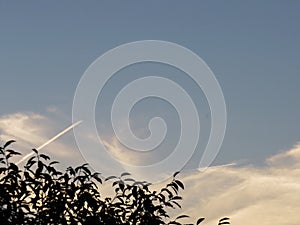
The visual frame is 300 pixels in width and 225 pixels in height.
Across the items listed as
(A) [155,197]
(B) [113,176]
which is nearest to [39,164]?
(B) [113,176]

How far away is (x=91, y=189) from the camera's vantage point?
13312 millimetres

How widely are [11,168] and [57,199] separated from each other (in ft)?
3.64

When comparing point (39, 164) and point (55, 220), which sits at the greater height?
point (39, 164)

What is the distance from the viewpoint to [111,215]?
1330 cm

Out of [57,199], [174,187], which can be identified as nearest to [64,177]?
[57,199]

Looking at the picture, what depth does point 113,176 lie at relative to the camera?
13.7 m

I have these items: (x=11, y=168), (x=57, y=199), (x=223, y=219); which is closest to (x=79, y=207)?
(x=57, y=199)

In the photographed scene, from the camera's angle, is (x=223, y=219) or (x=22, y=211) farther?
(x=223, y=219)

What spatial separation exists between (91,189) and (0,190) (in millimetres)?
1849

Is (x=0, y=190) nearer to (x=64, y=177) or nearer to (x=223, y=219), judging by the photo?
(x=64, y=177)

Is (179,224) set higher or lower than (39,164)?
lower

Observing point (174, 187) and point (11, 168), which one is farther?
point (174, 187)

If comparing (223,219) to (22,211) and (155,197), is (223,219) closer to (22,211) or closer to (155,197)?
(155,197)

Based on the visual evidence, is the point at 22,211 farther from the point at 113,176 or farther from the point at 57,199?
the point at 113,176
